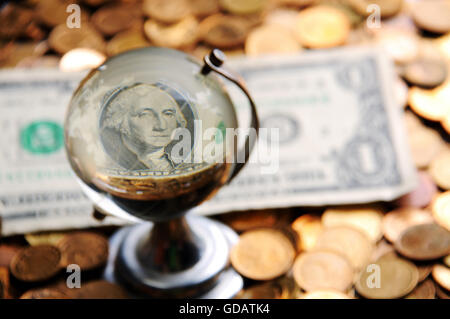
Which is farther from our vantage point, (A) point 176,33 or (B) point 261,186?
(A) point 176,33

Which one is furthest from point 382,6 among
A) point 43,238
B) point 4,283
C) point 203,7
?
point 4,283

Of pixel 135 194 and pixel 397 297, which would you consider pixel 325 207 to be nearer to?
pixel 397 297

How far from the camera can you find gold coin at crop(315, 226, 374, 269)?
1031 mm

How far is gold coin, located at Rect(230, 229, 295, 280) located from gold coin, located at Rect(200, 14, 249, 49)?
0.53 meters

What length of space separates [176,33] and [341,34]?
419 millimetres

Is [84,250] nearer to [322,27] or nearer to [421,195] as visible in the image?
[421,195]

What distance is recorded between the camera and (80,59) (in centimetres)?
137

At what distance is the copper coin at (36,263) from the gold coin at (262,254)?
1.08ft

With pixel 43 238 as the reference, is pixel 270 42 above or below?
above

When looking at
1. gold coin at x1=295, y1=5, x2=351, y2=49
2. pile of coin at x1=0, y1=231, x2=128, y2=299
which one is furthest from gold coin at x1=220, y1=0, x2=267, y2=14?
pile of coin at x1=0, y1=231, x2=128, y2=299

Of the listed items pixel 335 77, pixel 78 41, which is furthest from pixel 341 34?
pixel 78 41

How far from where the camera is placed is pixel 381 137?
1.22m

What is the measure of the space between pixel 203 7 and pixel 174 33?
12cm

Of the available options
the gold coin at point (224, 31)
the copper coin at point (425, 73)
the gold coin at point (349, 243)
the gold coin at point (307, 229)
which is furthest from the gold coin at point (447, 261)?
the gold coin at point (224, 31)
